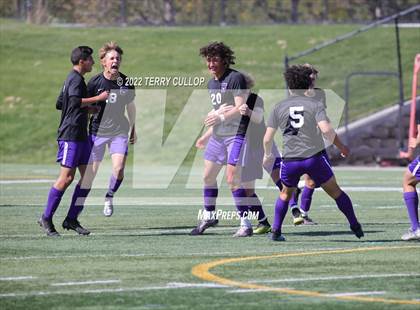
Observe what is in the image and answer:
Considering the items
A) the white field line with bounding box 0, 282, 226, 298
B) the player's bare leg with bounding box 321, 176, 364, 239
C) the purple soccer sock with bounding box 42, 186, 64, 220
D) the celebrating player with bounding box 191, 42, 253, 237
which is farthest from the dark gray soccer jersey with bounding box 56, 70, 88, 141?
the white field line with bounding box 0, 282, 226, 298

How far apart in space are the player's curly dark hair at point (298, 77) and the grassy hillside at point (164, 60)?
1945cm

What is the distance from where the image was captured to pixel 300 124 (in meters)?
11.8

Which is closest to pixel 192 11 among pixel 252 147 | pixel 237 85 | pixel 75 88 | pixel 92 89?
pixel 92 89

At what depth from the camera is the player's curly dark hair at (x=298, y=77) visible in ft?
38.4

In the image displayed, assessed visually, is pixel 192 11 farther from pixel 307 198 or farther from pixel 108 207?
pixel 307 198

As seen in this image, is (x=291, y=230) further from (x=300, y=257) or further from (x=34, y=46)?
(x=34, y=46)

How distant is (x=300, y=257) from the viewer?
10.5m

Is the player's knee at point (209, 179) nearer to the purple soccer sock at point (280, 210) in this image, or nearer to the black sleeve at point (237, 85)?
the black sleeve at point (237, 85)

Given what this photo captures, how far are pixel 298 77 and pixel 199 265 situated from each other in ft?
8.84

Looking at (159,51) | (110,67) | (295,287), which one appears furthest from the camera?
(159,51)

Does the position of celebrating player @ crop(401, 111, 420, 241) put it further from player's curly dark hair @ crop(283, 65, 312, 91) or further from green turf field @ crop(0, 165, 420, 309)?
player's curly dark hair @ crop(283, 65, 312, 91)

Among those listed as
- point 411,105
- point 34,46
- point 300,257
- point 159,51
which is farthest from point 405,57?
point 300,257

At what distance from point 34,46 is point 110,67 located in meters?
28.4

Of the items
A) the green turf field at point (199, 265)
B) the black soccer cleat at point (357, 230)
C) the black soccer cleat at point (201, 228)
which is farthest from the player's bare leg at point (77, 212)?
the black soccer cleat at point (357, 230)
